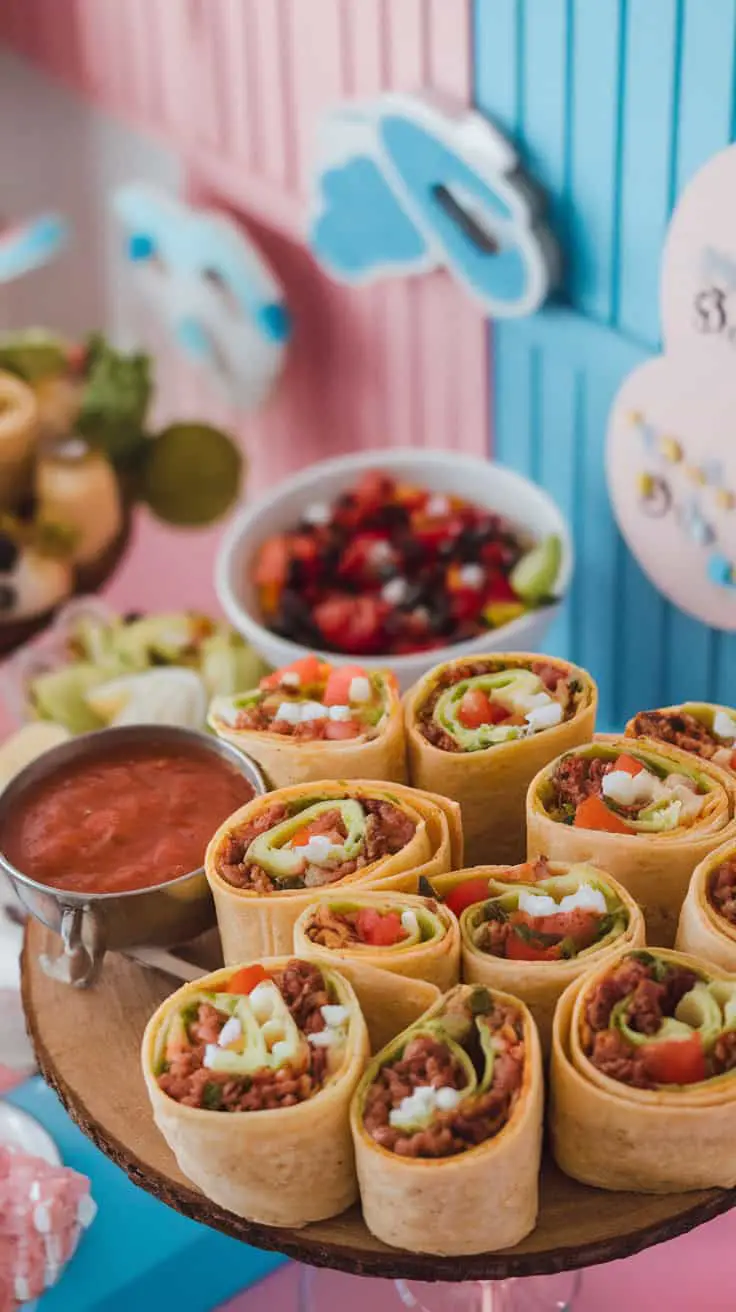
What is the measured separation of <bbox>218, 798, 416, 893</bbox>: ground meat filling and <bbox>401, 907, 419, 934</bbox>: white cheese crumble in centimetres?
8

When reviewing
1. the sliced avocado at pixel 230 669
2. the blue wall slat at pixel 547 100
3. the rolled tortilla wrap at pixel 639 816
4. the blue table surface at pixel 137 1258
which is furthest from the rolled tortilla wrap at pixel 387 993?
the blue wall slat at pixel 547 100

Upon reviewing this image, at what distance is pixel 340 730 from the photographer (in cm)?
156

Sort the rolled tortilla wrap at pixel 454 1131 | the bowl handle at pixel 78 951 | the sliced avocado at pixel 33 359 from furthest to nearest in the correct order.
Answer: the sliced avocado at pixel 33 359 < the bowl handle at pixel 78 951 < the rolled tortilla wrap at pixel 454 1131

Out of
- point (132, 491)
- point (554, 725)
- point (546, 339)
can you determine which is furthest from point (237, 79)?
point (554, 725)

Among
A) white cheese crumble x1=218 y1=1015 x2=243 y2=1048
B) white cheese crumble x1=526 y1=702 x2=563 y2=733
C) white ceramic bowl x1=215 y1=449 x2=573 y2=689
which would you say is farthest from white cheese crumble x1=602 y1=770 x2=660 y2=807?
white ceramic bowl x1=215 y1=449 x2=573 y2=689

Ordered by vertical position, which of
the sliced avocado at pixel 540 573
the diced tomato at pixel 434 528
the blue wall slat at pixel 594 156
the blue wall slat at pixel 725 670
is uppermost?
the blue wall slat at pixel 594 156

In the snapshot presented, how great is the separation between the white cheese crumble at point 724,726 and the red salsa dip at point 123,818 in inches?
19.3

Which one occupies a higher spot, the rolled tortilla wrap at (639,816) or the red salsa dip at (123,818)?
the rolled tortilla wrap at (639,816)

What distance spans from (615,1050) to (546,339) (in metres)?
1.32

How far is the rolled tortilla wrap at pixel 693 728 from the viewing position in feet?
4.98

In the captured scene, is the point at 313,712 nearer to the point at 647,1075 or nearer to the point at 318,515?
the point at 647,1075

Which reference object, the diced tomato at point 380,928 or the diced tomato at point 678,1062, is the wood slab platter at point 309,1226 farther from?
the diced tomato at point 380,928

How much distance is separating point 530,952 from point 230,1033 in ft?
0.90

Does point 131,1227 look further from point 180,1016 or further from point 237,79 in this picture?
point 237,79
